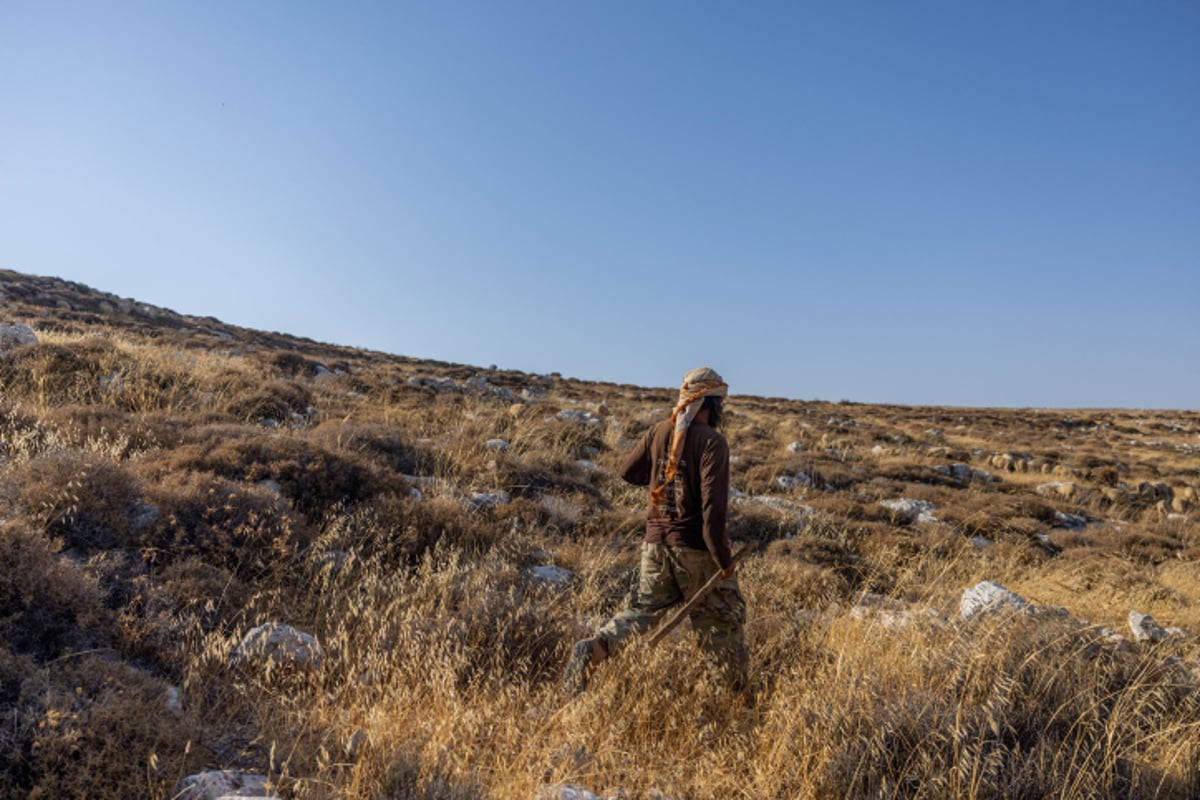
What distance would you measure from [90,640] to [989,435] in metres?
30.5

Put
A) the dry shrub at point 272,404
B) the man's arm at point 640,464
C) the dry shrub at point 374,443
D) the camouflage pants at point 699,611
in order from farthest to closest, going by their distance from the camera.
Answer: the dry shrub at point 272,404, the dry shrub at point 374,443, the man's arm at point 640,464, the camouflage pants at point 699,611

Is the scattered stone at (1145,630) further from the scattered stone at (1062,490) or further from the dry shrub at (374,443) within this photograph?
the scattered stone at (1062,490)

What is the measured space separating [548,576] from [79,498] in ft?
11.5

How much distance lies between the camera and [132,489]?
488 cm

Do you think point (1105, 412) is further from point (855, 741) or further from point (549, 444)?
point (855, 741)

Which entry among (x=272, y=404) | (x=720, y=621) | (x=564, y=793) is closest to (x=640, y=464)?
(x=720, y=621)

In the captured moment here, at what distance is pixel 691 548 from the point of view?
407 cm

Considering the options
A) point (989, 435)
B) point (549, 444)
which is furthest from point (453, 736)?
point (989, 435)

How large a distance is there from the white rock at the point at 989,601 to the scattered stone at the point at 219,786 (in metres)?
4.54

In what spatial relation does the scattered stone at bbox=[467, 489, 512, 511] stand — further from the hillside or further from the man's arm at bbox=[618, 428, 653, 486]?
the man's arm at bbox=[618, 428, 653, 486]

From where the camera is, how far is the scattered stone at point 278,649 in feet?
11.6

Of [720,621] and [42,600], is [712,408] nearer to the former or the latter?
[720,621]

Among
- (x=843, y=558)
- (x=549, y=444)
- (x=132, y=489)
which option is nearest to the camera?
(x=132, y=489)

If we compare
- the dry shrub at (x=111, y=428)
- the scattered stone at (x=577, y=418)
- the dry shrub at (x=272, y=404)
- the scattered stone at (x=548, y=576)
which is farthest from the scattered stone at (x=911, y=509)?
the dry shrub at (x=111, y=428)
